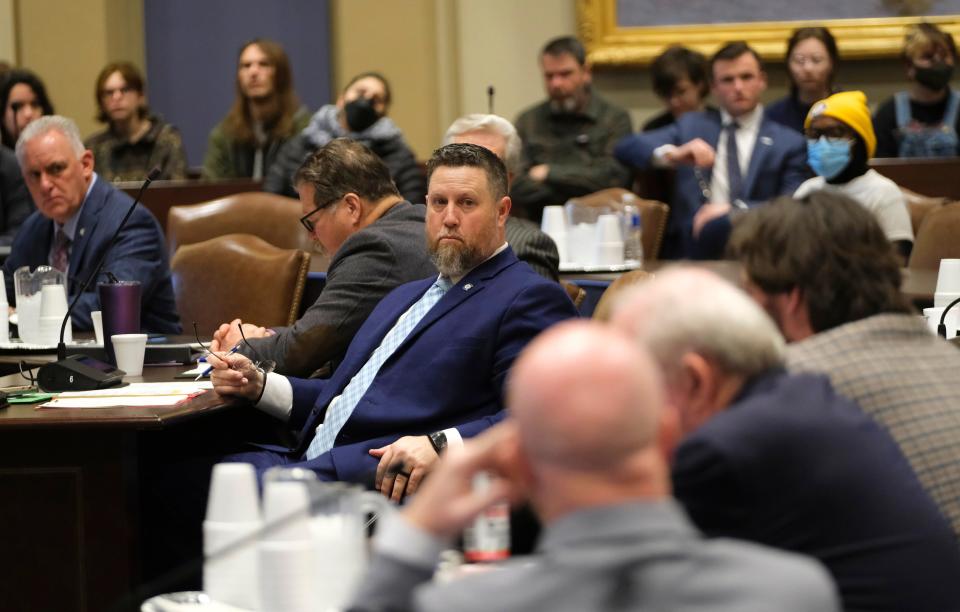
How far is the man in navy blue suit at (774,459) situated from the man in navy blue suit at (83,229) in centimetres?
306

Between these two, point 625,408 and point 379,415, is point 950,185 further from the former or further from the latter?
point 625,408

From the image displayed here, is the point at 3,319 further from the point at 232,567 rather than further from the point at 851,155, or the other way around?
the point at 851,155

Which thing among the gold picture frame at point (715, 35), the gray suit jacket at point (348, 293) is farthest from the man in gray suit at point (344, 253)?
the gold picture frame at point (715, 35)

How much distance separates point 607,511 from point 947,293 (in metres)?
2.50

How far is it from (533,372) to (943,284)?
2.56 m

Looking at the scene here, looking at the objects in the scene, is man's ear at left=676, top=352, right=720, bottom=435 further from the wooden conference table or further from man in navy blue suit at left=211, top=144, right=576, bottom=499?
the wooden conference table

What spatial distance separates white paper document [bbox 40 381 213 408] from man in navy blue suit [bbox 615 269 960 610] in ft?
5.52

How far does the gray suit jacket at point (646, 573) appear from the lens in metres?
1.23

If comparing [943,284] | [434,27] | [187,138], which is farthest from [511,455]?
[187,138]

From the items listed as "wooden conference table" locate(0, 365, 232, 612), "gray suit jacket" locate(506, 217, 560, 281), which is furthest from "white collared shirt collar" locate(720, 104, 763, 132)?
"wooden conference table" locate(0, 365, 232, 612)

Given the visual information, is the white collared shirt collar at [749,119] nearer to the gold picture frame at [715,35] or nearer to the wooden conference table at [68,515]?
the gold picture frame at [715,35]

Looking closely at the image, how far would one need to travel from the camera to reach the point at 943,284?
11.6ft

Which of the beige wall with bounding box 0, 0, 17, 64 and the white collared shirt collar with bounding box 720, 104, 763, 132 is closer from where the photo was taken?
the white collared shirt collar with bounding box 720, 104, 763, 132

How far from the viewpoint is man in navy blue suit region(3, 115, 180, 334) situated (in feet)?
14.5
